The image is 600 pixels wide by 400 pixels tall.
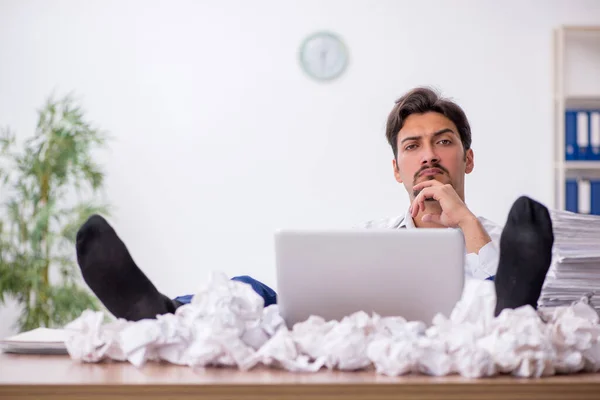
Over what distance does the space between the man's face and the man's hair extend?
2 centimetres

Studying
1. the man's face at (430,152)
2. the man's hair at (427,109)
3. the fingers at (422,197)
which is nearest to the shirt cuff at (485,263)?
the fingers at (422,197)

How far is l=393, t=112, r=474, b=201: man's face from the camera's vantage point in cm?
216

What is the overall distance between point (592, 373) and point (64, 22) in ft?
12.2

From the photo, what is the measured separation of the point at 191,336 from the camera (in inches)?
35.2

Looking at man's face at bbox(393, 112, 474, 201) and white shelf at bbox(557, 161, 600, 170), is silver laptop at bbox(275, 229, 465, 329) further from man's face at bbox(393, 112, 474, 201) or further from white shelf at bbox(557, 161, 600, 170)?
white shelf at bbox(557, 161, 600, 170)

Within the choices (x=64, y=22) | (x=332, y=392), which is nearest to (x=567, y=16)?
(x=64, y=22)

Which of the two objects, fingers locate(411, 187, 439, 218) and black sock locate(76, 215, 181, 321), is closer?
black sock locate(76, 215, 181, 321)

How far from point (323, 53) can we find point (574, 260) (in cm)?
306

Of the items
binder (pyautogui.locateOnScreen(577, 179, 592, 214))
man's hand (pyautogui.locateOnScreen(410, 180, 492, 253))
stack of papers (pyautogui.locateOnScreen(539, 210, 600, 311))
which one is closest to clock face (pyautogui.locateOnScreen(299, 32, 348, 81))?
binder (pyautogui.locateOnScreen(577, 179, 592, 214))

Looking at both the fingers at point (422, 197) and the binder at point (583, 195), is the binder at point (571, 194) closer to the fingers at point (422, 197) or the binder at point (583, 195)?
the binder at point (583, 195)

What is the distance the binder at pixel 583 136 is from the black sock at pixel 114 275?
10.5 feet

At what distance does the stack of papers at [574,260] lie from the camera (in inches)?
41.9

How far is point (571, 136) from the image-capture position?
3779 mm

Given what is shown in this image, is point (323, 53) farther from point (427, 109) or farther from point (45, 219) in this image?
point (427, 109)
